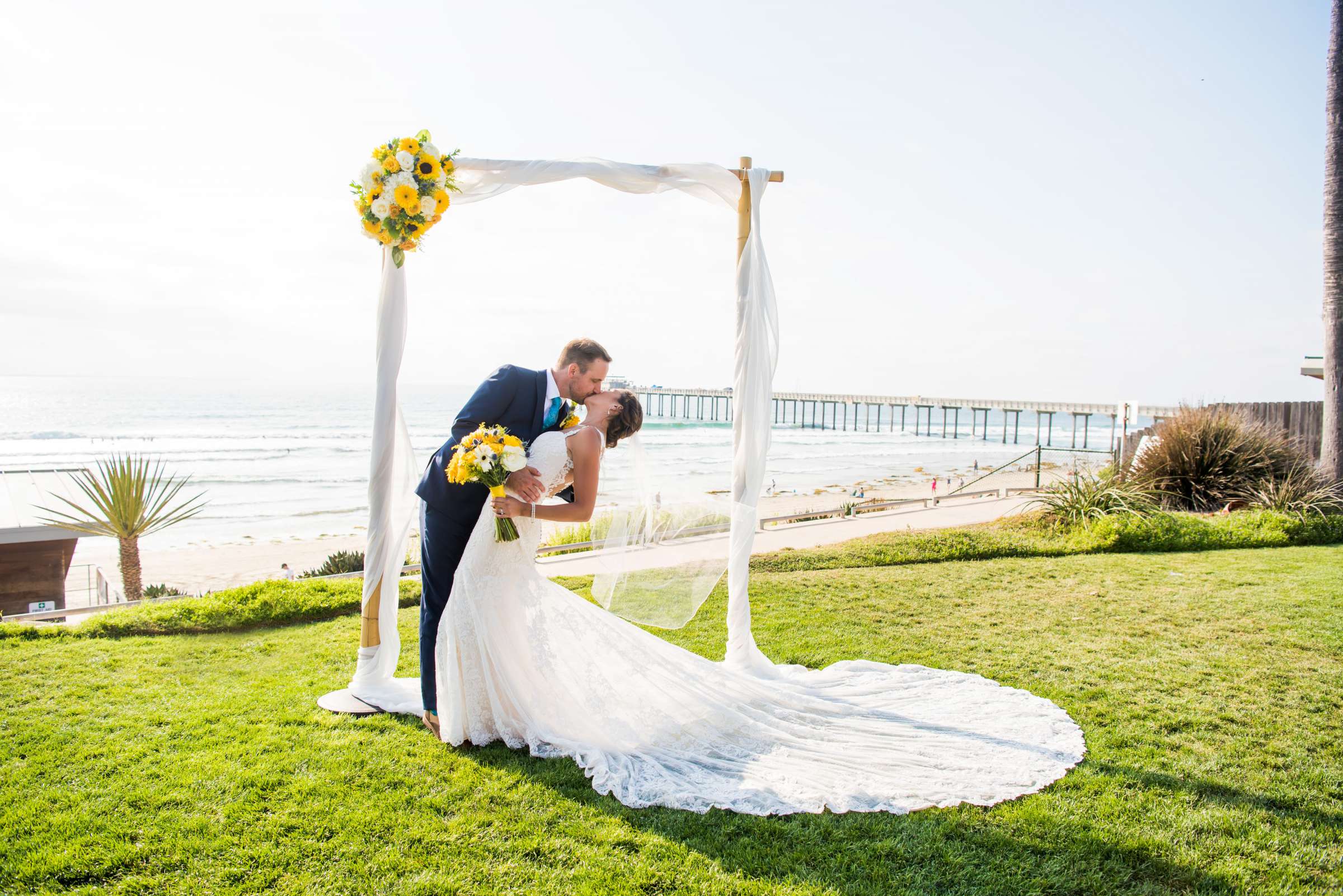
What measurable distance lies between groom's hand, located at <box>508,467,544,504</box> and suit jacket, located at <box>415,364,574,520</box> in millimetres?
264

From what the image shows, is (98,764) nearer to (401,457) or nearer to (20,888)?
(20,888)

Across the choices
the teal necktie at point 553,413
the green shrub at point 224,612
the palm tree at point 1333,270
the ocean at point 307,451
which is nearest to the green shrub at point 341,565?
the green shrub at point 224,612

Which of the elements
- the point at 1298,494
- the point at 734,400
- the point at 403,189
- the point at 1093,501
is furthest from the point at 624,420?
the point at 1298,494

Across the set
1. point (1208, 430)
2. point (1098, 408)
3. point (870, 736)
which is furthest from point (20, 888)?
point (1098, 408)

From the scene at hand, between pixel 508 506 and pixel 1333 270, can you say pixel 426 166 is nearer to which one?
pixel 508 506

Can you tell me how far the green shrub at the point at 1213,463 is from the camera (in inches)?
454

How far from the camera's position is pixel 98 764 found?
359cm

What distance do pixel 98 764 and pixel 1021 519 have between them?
10605mm

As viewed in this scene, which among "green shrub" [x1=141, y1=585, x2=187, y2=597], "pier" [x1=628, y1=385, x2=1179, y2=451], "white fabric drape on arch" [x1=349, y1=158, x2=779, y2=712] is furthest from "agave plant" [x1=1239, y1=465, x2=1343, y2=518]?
"pier" [x1=628, y1=385, x2=1179, y2=451]

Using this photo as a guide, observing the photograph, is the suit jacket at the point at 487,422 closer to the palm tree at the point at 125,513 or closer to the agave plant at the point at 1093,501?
the palm tree at the point at 125,513

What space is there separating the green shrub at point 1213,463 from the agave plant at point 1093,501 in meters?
0.62

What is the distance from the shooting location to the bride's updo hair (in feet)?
13.1

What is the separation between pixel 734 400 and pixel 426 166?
2.29 meters

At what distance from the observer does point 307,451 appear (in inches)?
1531
